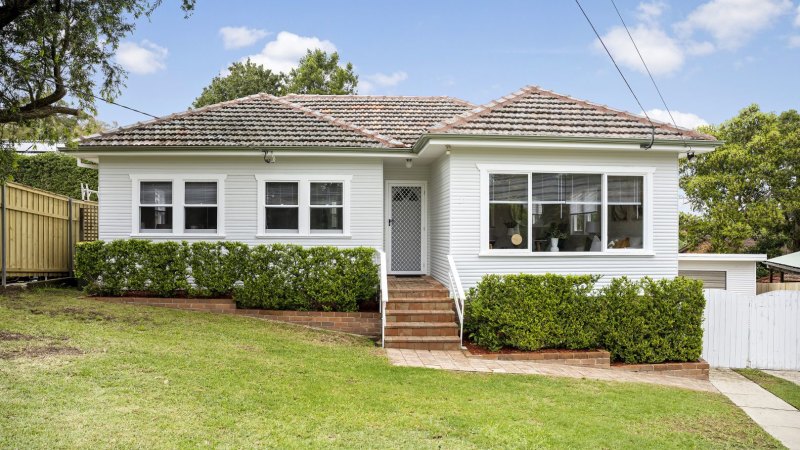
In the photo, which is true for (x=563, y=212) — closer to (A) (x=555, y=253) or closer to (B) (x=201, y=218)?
(A) (x=555, y=253)

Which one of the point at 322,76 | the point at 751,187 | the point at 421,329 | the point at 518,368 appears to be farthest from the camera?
the point at 322,76

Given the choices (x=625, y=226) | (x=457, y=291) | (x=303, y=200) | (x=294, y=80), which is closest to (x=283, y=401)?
(x=457, y=291)

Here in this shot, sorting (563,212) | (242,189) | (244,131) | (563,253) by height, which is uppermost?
(244,131)

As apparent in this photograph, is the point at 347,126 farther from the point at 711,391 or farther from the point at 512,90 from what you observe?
the point at 711,391

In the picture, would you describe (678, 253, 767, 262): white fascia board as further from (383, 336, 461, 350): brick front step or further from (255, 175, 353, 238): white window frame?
(255, 175, 353, 238): white window frame

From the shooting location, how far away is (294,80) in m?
32.3

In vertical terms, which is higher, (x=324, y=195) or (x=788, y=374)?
(x=324, y=195)

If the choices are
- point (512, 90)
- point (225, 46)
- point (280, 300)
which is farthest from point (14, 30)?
point (225, 46)

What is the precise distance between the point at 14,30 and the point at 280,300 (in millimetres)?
6483

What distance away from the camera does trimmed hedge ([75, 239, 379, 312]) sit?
11617mm

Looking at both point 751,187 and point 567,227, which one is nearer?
point 567,227

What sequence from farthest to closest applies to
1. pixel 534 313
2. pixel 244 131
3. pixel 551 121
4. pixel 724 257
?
pixel 724 257
pixel 244 131
pixel 551 121
pixel 534 313

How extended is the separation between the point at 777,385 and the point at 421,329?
665 cm

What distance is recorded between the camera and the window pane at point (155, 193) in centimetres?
1281
